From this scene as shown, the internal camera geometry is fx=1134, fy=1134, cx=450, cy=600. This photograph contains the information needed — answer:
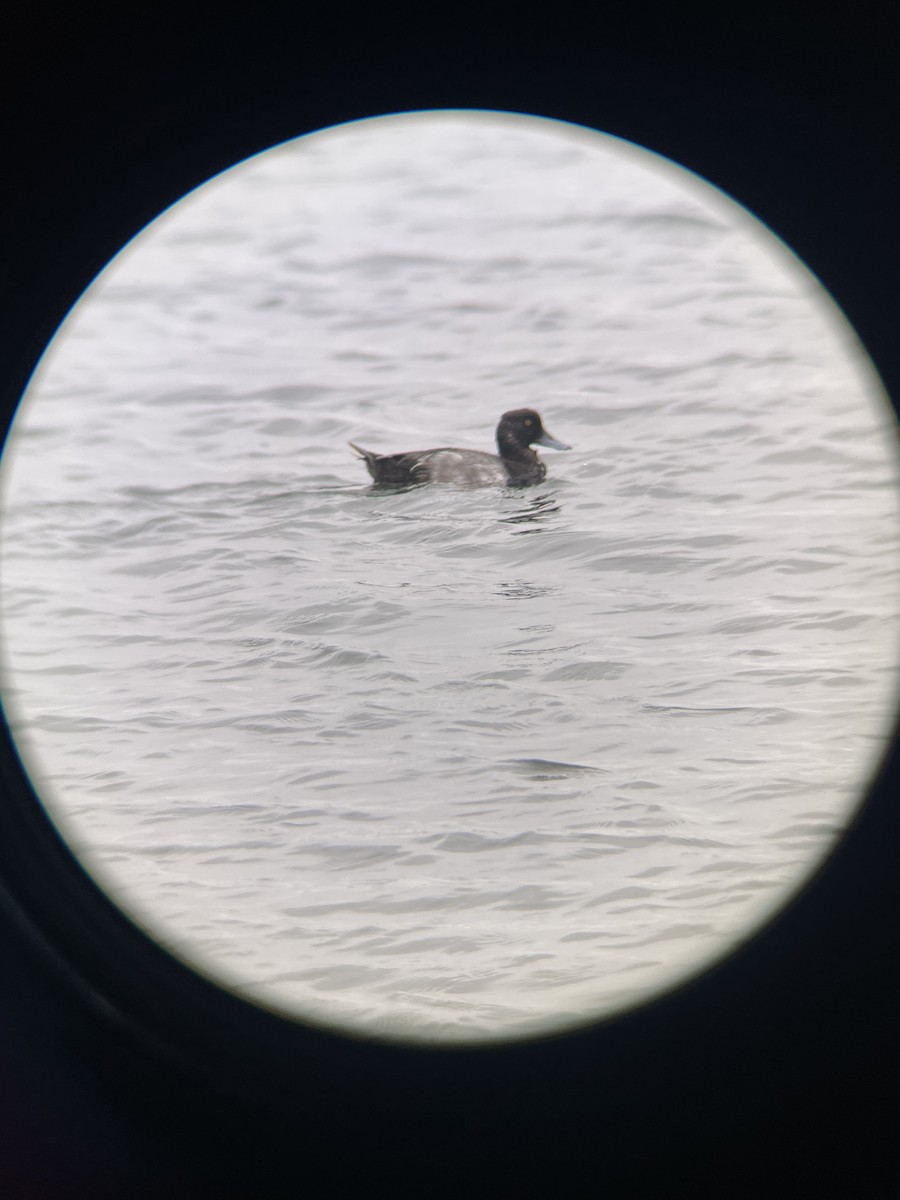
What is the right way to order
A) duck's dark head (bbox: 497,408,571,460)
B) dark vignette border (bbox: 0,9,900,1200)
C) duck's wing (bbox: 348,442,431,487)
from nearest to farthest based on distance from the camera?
dark vignette border (bbox: 0,9,900,1200) < duck's wing (bbox: 348,442,431,487) < duck's dark head (bbox: 497,408,571,460)

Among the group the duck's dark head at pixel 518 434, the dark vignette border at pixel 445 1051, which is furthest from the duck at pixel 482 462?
the dark vignette border at pixel 445 1051

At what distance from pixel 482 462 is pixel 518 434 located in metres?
0.20

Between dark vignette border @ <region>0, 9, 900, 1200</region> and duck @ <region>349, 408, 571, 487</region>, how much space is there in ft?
6.13

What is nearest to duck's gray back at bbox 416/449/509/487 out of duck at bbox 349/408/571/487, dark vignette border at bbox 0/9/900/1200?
duck at bbox 349/408/571/487

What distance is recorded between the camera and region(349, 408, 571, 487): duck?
110 inches

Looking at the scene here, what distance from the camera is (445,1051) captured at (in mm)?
916

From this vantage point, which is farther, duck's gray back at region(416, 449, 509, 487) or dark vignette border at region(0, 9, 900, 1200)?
duck's gray back at region(416, 449, 509, 487)

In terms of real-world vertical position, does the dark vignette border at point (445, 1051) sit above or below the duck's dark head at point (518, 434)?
below

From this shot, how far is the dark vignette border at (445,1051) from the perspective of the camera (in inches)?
33.9

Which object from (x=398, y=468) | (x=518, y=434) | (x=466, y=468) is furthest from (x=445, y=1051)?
(x=518, y=434)

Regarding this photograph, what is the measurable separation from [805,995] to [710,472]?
172 cm

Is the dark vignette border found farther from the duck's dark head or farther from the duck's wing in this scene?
the duck's dark head

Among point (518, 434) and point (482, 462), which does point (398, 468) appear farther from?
point (518, 434)

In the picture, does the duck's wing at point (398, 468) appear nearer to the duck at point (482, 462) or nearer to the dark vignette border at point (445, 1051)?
the duck at point (482, 462)
